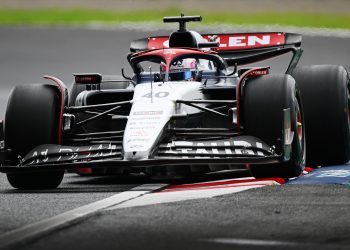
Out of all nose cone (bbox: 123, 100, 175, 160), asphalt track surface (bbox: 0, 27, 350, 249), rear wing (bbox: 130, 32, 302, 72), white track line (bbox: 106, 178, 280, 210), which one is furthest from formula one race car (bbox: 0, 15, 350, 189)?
rear wing (bbox: 130, 32, 302, 72)

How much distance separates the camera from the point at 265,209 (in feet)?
22.7

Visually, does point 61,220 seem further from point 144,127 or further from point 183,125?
point 183,125

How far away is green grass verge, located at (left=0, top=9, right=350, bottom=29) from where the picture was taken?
21281 mm

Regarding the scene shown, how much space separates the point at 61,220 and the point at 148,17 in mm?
15141

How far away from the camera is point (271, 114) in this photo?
9.25 m

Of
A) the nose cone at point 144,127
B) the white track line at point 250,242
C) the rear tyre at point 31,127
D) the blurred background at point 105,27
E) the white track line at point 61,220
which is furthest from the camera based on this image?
the blurred background at point 105,27

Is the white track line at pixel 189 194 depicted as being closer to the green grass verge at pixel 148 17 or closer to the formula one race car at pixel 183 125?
the formula one race car at pixel 183 125

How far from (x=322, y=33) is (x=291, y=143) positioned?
36.0 ft

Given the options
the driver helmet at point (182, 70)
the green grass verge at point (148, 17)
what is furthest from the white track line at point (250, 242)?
the green grass verge at point (148, 17)

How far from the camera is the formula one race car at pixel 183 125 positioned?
357 inches

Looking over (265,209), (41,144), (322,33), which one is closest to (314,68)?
(41,144)

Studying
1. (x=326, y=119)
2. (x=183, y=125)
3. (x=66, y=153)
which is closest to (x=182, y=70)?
(x=183, y=125)

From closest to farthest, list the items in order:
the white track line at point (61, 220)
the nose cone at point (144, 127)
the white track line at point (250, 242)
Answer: the white track line at point (250, 242), the white track line at point (61, 220), the nose cone at point (144, 127)

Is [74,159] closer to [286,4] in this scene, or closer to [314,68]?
[314,68]
